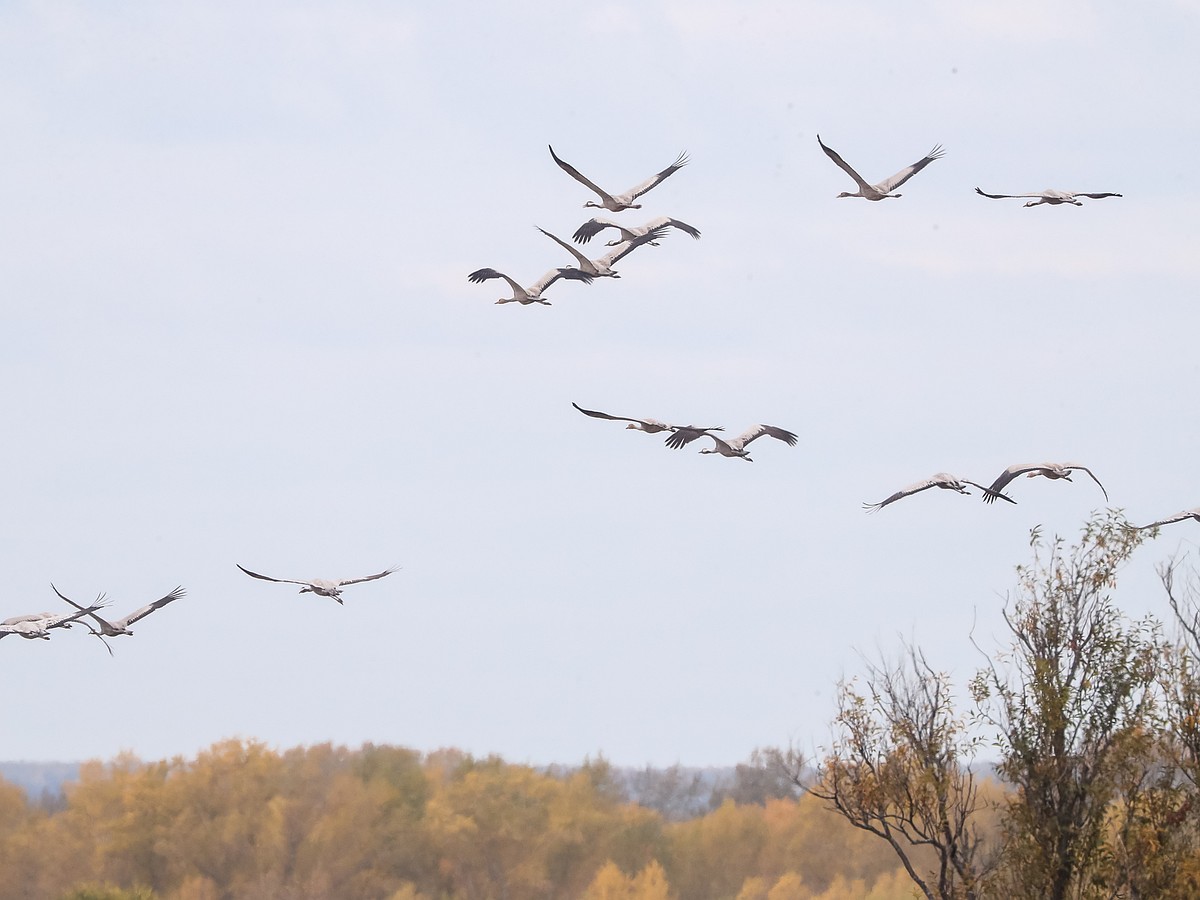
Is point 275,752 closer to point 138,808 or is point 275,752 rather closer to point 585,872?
point 138,808

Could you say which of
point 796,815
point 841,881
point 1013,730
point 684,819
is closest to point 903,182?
point 1013,730

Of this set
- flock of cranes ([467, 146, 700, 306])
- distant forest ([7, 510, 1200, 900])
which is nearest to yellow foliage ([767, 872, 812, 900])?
distant forest ([7, 510, 1200, 900])

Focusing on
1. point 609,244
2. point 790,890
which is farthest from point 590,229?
point 790,890

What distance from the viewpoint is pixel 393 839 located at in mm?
93750

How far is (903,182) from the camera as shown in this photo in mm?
32844

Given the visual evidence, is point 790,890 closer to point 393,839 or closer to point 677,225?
point 393,839

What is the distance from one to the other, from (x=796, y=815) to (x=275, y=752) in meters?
25.8

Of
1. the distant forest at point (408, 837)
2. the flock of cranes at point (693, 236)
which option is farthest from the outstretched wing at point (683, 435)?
the distant forest at point (408, 837)

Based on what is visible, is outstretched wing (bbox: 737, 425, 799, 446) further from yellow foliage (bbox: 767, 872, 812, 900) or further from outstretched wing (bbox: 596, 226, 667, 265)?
yellow foliage (bbox: 767, 872, 812, 900)

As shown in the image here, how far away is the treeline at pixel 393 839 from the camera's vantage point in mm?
88375

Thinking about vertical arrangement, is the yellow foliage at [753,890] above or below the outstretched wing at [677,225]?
below

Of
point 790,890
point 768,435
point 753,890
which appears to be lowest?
point 753,890

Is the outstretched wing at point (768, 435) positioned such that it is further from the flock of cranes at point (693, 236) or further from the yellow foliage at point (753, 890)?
the yellow foliage at point (753, 890)

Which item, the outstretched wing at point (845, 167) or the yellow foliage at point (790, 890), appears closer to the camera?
the outstretched wing at point (845, 167)
